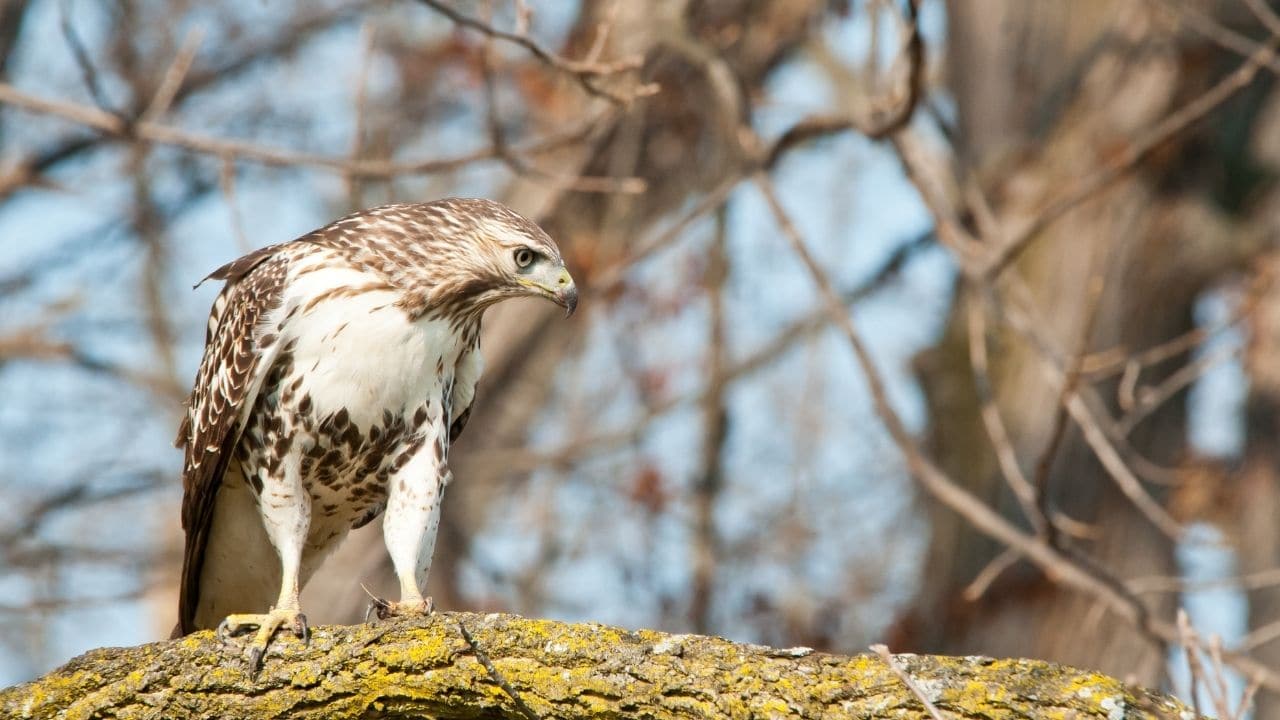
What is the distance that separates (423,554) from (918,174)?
9.61 feet

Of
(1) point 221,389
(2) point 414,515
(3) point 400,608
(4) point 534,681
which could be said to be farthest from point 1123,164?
(4) point 534,681

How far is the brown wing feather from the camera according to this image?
4184 millimetres

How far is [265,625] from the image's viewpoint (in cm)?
350

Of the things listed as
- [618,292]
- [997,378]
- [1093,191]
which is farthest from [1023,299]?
[618,292]

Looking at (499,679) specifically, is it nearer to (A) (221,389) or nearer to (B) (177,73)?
(A) (221,389)

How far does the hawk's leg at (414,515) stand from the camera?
4184 mm

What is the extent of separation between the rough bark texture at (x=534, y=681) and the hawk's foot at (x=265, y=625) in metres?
0.09

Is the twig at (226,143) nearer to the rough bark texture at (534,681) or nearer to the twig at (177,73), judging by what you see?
the twig at (177,73)

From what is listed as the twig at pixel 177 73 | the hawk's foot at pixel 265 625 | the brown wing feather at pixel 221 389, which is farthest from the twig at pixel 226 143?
the hawk's foot at pixel 265 625

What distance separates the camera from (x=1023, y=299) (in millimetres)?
6793

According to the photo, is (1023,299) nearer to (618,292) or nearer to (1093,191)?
(1093,191)

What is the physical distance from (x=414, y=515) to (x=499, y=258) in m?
0.80

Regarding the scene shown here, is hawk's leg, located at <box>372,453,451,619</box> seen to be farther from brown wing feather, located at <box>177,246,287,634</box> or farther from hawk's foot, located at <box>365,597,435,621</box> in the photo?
brown wing feather, located at <box>177,246,287,634</box>

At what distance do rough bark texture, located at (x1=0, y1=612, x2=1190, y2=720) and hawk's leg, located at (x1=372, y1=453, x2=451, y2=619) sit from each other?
3.07ft
